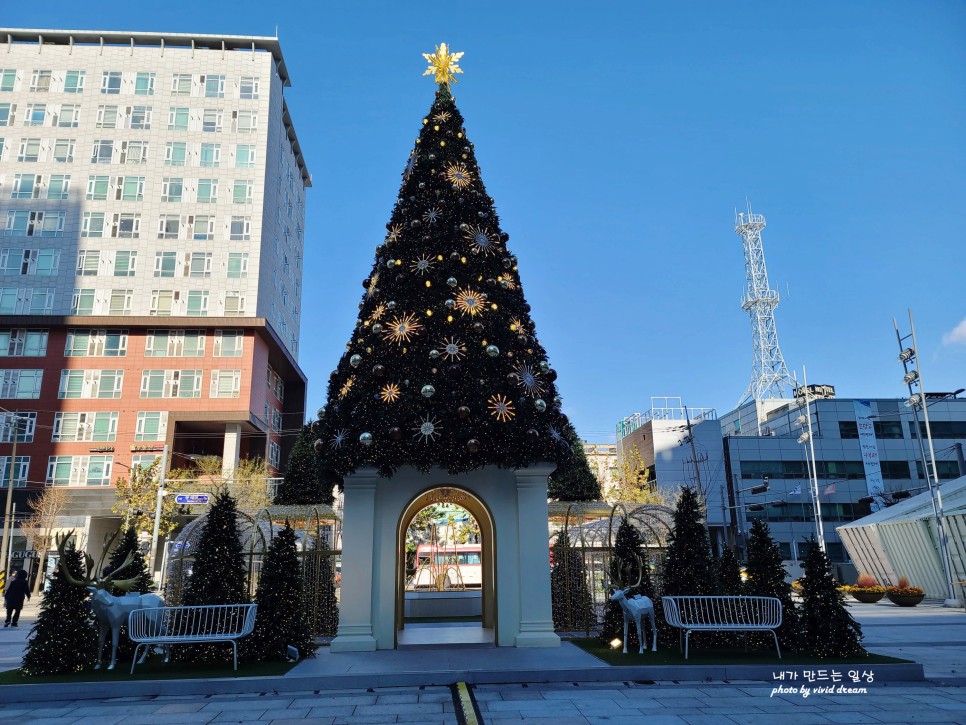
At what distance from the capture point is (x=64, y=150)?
5316 cm

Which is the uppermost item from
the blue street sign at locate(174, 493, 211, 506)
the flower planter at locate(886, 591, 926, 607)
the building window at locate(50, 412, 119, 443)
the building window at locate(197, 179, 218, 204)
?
the building window at locate(197, 179, 218, 204)

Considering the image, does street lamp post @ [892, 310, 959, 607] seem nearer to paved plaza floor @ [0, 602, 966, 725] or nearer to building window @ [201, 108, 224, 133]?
paved plaza floor @ [0, 602, 966, 725]

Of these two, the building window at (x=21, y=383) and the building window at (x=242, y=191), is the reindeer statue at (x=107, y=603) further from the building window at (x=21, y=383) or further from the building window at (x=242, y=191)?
the building window at (x=242, y=191)

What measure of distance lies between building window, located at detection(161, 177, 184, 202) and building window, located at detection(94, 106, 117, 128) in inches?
256

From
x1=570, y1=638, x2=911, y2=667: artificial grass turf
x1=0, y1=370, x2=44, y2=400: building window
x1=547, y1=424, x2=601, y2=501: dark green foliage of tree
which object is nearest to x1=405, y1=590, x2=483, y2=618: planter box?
x1=570, y1=638, x2=911, y2=667: artificial grass turf

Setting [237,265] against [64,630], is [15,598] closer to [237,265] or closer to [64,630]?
[64,630]

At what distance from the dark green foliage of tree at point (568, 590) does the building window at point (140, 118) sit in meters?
52.0

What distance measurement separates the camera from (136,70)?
54.7m

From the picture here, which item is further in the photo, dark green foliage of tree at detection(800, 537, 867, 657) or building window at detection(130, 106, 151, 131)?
building window at detection(130, 106, 151, 131)

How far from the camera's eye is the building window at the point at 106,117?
176 ft

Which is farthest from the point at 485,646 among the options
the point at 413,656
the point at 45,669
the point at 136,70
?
the point at 136,70

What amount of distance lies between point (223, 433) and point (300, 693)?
4601cm

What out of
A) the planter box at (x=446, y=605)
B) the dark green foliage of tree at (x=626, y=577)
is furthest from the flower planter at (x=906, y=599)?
the dark green foliage of tree at (x=626, y=577)

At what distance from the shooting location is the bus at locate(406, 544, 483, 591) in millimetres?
26469
